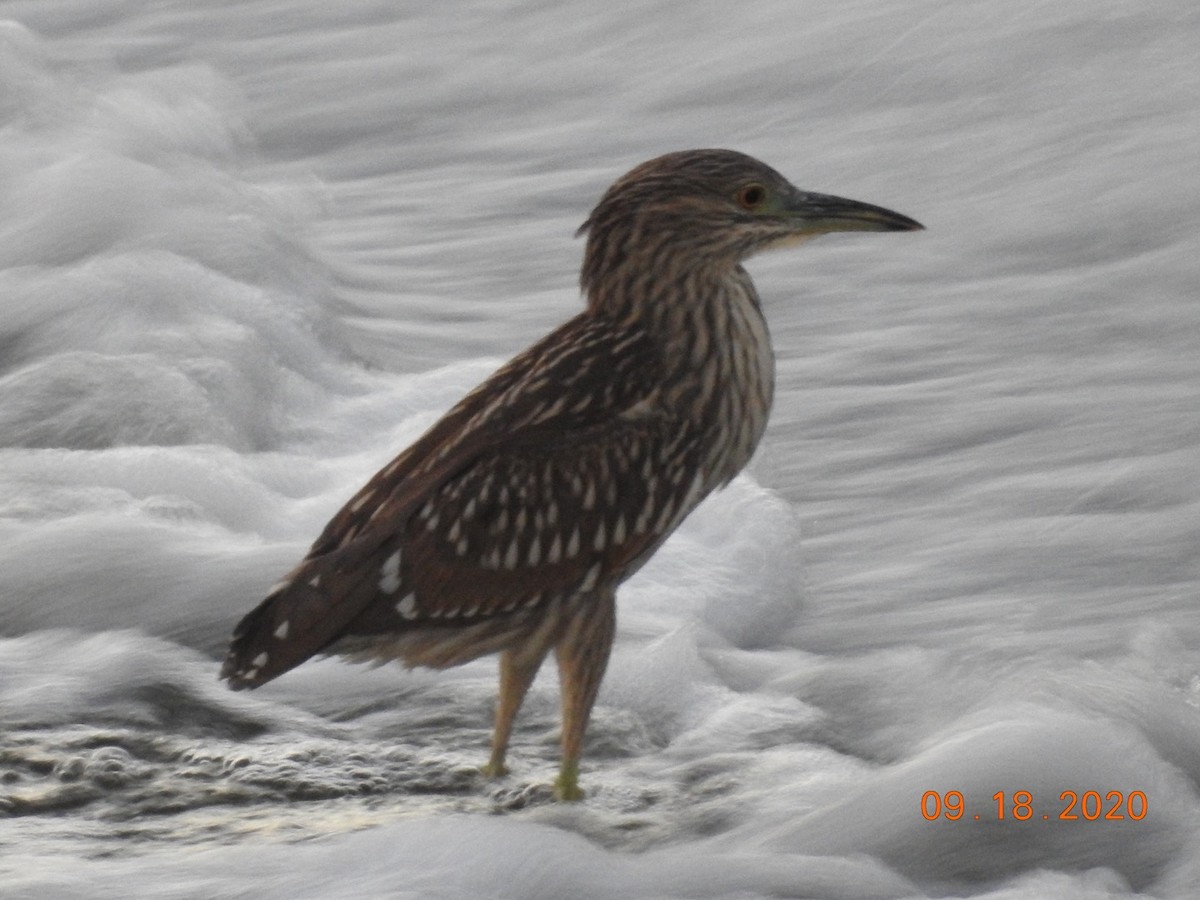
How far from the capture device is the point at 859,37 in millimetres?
11125

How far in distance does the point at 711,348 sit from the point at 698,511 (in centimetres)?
182

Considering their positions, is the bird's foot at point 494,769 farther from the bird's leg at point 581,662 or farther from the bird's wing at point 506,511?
the bird's wing at point 506,511

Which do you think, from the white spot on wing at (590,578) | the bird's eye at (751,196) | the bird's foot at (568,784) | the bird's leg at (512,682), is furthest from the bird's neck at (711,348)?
the bird's foot at (568,784)

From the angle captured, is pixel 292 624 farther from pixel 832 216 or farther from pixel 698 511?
pixel 698 511

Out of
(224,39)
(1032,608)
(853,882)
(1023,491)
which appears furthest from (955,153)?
(853,882)

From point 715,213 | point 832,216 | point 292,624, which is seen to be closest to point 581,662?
point 292,624

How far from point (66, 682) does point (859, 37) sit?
6.67m

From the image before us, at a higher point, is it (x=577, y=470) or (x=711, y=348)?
(x=711, y=348)

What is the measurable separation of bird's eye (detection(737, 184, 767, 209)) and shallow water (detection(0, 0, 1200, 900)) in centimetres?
124

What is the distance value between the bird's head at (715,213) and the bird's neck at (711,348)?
0.19 feet

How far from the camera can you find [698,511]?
6715mm

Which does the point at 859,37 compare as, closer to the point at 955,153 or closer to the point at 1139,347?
the point at 955,153

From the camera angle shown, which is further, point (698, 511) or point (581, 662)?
point (698, 511)

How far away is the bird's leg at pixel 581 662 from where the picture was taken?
15.9 feet
